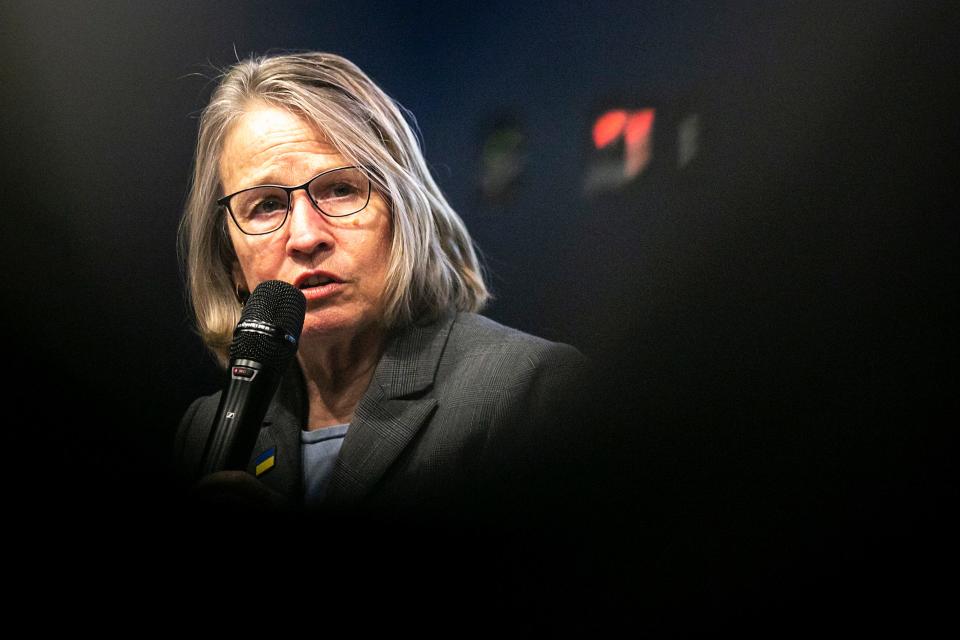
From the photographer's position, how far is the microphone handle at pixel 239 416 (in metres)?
1.11

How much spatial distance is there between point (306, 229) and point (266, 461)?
1.59ft

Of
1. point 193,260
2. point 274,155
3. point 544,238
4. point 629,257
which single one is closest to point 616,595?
point 629,257

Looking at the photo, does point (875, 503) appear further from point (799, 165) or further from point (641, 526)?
point (799, 165)

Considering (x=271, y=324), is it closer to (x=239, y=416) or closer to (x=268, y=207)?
(x=239, y=416)

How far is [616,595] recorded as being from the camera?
963 millimetres

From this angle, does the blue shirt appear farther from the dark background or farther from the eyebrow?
the eyebrow

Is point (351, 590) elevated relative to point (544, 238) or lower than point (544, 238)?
lower

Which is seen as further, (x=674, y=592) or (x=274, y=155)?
(x=274, y=155)

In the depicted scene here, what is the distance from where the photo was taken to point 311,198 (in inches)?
62.4

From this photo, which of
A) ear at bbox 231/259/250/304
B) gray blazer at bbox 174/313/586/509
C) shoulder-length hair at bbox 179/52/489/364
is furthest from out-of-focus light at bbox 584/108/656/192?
ear at bbox 231/259/250/304

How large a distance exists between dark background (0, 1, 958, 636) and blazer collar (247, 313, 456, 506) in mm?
237

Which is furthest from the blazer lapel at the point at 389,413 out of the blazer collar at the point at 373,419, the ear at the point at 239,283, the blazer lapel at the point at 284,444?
the ear at the point at 239,283

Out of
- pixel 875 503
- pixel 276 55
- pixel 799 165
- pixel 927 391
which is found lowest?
pixel 875 503

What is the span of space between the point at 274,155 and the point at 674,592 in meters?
1.17
